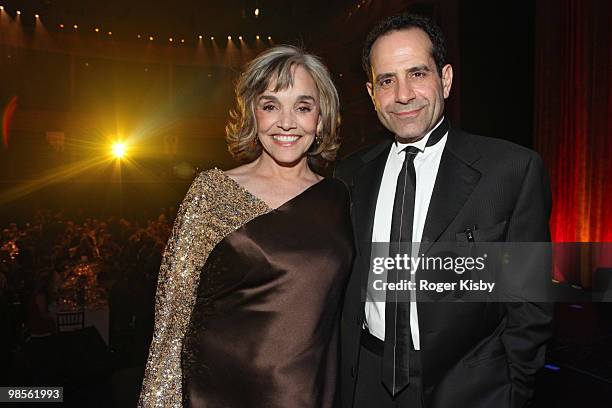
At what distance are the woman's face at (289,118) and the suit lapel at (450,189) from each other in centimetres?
49

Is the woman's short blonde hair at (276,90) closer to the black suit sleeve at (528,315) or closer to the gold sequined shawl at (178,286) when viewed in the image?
the gold sequined shawl at (178,286)

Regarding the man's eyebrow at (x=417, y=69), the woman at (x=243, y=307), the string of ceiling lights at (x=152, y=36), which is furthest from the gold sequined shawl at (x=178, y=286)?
the string of ceiling lights at (x=152, y=36)

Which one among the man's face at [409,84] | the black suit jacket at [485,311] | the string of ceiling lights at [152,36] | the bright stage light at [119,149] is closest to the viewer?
the black suit jacket at [485,311]

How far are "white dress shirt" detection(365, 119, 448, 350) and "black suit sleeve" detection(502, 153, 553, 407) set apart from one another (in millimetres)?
285

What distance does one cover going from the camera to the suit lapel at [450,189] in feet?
5.10

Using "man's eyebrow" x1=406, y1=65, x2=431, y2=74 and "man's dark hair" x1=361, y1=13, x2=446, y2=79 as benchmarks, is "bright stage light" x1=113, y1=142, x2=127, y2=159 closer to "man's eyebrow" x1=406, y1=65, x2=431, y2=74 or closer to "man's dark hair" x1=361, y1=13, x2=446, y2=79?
"man's dark hair" x1=361, y1=13, x2=446, y2=79

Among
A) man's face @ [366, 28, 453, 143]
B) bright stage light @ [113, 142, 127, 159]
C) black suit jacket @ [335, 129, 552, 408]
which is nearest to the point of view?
black suit jacket @ [335, 129, 552, 408]

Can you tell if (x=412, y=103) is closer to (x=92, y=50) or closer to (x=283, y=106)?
(x=283, y=106)

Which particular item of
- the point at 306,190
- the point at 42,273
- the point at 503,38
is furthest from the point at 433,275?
the point at 503,38

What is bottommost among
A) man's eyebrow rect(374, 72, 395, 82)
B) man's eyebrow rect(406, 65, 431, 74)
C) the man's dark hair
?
man's eyebrow rect(374, 72, 395, 82)

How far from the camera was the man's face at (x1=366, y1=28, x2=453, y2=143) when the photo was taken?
1.67 meters

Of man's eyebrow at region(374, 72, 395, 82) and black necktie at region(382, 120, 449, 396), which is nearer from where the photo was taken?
black necktie at region(382, 120, 449, 396)

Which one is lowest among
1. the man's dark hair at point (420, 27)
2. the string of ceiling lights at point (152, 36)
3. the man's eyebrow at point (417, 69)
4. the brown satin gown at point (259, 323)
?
the brown satin gown at point (259, 323)

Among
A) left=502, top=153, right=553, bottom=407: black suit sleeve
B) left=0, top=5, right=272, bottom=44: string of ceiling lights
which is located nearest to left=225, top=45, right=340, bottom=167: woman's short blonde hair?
left=502, top=153, right=553, bottom=407: black suit sleeve
